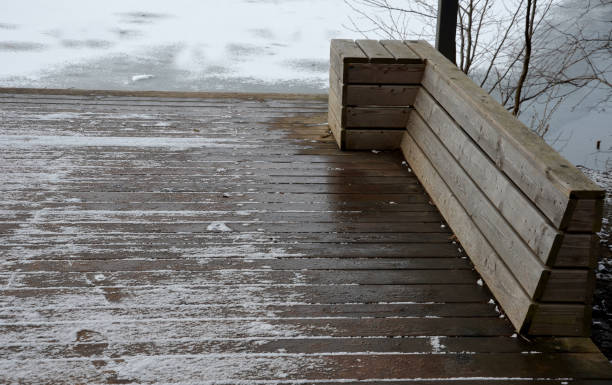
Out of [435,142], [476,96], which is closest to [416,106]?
[435,142]

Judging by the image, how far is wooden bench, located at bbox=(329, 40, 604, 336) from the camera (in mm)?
2027

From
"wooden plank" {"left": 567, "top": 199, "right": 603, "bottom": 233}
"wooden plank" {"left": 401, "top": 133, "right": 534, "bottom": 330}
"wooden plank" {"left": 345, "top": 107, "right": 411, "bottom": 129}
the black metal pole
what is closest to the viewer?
"wooden plank" {"left": 567, "top": 199, "right": 603, "bottom": 233}

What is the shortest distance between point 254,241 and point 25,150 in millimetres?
1786

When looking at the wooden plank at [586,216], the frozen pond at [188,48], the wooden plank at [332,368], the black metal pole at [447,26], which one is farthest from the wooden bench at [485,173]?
the frozen pond at [188,48]

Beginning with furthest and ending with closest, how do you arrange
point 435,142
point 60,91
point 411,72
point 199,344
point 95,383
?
1. point 60,91
2. point 411,72
3. point 435,142
4. point 199,344
5. point 95,383

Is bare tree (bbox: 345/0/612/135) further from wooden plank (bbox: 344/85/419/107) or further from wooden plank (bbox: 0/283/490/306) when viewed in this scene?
wooden plank (bbox: 0/283/490/306)

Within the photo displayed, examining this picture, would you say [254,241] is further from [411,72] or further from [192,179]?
[411,72]

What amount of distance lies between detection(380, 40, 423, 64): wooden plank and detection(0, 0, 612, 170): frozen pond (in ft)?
12.8

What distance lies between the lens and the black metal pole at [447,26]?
13.3ft

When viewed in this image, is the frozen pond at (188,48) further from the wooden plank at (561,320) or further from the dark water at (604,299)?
the wooden plank at (561,320)

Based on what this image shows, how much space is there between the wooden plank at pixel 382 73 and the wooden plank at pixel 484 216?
23cm

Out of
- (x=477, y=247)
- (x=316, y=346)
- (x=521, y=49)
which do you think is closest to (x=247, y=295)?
(x=316, y=346)

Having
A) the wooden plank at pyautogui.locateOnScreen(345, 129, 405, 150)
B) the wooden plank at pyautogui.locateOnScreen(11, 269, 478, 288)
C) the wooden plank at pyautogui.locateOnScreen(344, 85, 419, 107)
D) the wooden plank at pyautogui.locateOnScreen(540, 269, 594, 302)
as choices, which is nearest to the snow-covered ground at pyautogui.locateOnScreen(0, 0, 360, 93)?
the wooden plank at pyautogui.locateOnScreen(345, 129, 405, 150)

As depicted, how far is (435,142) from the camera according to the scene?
3.26 metres
